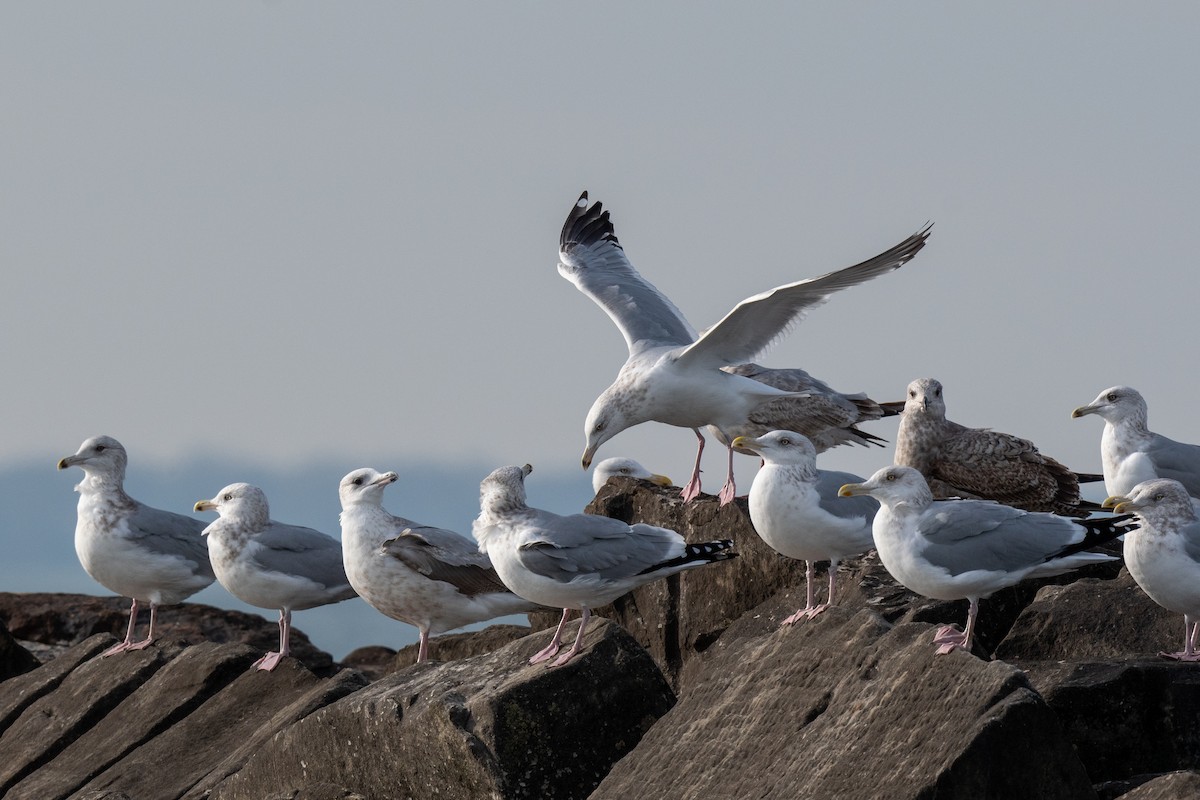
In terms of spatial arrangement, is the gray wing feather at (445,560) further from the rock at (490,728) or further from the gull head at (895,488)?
the gull head at (895,488)

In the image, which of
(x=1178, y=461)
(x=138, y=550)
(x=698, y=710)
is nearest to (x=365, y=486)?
(x=138, y=550)

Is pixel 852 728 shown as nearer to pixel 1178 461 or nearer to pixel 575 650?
pixel 575 650

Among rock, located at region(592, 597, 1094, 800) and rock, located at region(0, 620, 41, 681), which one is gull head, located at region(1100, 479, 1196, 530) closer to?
rock, located at region(592, 597, 1094, 800)

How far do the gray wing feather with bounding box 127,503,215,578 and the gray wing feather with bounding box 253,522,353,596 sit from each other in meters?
1.46

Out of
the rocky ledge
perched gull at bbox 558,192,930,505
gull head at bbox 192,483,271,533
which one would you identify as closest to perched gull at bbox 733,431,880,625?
the rocky ledge

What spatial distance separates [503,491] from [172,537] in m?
4.69

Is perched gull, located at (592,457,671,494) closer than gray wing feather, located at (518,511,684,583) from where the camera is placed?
No

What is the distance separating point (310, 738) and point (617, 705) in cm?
Result: 173

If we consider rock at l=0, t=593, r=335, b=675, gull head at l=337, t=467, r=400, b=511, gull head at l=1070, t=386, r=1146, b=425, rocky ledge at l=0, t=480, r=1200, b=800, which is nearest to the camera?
rocky ledge at l=0, t=480, r=1200, b=800

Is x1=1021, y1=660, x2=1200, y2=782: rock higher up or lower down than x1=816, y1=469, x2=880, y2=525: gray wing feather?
lower down

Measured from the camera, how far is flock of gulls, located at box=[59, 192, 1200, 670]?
7.83 meters

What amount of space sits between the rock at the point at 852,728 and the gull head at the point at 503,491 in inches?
61.3

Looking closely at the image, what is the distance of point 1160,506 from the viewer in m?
8.36

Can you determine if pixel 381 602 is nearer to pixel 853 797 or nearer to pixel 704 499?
pixel 704 499
